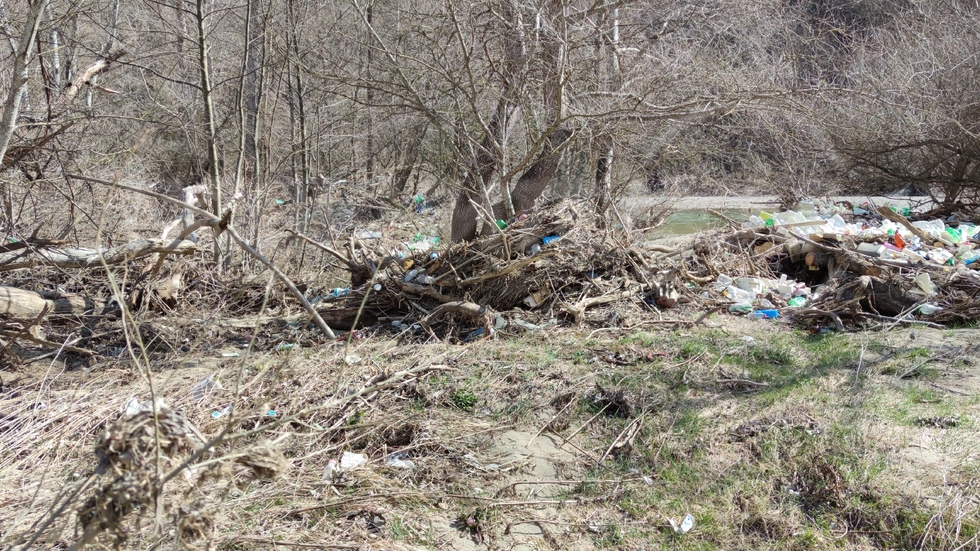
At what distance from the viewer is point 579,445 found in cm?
472

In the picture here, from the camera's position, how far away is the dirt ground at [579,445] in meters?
3.85

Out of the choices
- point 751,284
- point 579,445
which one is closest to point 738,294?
point 751,284

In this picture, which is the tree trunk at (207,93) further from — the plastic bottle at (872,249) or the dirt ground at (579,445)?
the plastic bottle at (872,249)

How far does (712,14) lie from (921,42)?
6.54 m

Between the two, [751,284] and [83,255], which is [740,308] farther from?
[83,255]

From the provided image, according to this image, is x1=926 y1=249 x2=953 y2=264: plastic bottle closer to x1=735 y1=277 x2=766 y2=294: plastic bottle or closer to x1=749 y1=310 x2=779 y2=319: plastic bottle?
x1=735 y1=277 x2=766 y2=294: plastic bottle

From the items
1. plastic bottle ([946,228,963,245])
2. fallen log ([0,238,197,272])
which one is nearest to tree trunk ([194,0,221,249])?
fallen log ([0,238,197,272])

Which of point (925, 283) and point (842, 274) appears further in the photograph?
point (842, 274)

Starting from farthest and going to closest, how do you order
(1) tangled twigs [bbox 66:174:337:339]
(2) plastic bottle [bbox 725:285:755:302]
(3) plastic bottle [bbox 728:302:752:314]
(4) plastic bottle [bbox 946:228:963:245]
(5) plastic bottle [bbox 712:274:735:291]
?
(4) plastic bottle [bbox 946:228:963:245]
(5) plastic bottle [bbox 712:274:735:291]
(2) plastic bottle [bbox 725:285:755:302]
(3) plastic bottle [bbox 728:302:752:314]
(1) tangled twigs [bbox 66:174:337:339]

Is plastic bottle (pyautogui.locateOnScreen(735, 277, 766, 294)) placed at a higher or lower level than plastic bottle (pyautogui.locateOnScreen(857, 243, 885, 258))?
lower

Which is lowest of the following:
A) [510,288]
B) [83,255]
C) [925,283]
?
[510,288]

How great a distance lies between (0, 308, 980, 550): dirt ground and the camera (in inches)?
152

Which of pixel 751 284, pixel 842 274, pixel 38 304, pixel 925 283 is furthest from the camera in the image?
pixel 751 284

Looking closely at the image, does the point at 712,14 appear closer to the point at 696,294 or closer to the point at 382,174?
the point at 696,294
